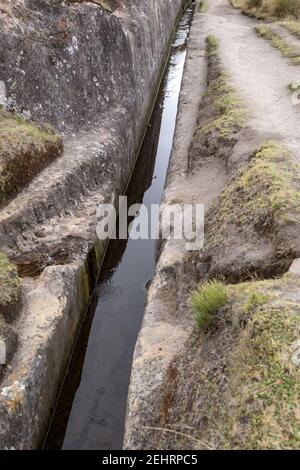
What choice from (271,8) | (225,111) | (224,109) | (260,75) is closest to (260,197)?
(225,111)

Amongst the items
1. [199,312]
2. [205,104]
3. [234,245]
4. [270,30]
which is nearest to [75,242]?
[234,245]

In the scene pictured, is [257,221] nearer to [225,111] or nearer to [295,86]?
[225,111]

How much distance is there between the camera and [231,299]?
563cm

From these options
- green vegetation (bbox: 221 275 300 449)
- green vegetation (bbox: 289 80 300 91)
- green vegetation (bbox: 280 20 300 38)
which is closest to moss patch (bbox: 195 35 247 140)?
green vegetation (bbox: 289 80 300 91)

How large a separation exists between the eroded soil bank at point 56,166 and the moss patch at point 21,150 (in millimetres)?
34

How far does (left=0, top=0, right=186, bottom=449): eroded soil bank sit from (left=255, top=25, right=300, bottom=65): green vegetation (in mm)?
5216

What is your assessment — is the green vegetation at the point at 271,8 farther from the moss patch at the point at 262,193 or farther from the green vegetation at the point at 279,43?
the moss patch at the point at 262,193

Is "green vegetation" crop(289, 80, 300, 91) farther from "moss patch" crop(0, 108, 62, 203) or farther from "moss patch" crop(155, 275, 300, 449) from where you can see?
"moss patch" crop(155, 275, 300, 449)

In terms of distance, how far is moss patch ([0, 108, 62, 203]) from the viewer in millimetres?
8977

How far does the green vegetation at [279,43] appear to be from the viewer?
56.3 ft

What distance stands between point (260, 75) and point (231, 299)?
11437 mm

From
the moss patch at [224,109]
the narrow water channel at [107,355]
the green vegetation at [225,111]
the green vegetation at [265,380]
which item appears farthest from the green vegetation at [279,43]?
the green vegetation at [265,380]

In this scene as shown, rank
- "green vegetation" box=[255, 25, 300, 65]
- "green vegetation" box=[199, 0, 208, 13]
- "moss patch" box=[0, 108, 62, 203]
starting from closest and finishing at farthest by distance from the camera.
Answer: "moss patch" box=[0, 108, 62, 203], "green vegetation" box=[255, 25, 300, 65], "green vegetation" box=[199, 0, 208, 13]
